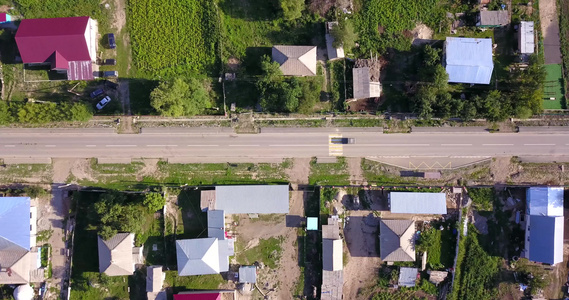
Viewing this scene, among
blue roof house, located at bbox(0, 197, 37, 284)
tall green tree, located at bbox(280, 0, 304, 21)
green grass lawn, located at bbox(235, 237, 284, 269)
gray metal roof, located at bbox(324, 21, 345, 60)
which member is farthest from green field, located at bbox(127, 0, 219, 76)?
green grass lawn, located at bbox(235, 237, 284, 269)

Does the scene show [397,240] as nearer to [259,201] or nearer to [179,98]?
[259,201]

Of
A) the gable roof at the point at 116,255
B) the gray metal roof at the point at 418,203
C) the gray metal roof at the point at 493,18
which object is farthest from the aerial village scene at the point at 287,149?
the gable roof at the point at 116,255

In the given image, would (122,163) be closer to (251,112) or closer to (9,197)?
(9,197)

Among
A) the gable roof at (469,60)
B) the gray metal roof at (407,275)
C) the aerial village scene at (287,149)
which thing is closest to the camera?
the gable roof at (469,60)

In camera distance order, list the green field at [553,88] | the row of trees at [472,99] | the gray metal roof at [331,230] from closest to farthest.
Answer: the row of trees at [472,99] → the gray metal roof at [331,230] → the green field at [553,88]

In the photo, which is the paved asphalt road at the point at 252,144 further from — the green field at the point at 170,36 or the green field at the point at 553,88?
the green field at the point at 170,36

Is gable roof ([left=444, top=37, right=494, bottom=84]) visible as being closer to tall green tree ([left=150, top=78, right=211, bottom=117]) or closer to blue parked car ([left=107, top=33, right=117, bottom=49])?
tall green tree ([left=150, top=78, right=211, bottom=117])
